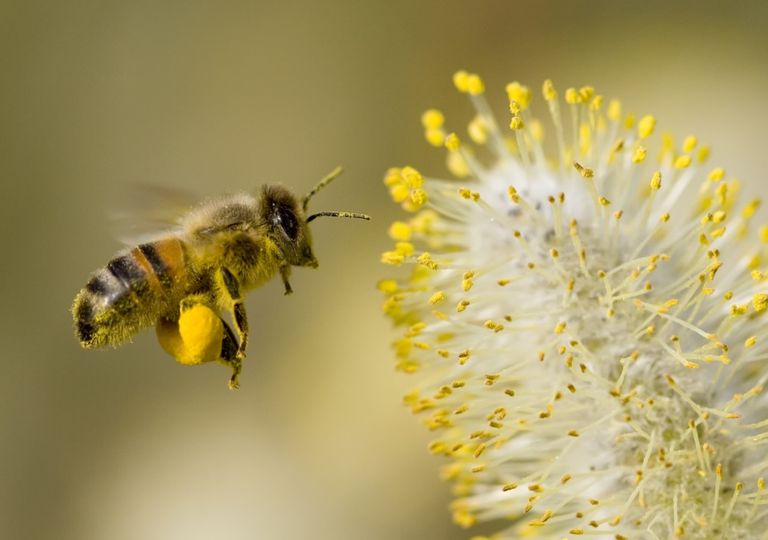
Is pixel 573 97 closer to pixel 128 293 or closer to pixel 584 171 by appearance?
pixel 584 171

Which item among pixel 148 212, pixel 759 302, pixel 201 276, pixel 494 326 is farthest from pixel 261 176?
pixel 759 302

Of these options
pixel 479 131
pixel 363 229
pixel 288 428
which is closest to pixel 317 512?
pixel 288 428

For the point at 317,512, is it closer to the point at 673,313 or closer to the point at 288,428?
the point at 288,428

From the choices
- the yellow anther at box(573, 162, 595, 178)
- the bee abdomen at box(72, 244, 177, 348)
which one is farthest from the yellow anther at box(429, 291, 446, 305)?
the bee abdomen at box(72, 244, 177, 348)

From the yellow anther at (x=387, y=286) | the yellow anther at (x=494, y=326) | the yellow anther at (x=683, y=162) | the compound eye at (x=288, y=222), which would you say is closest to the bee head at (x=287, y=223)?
the compound eye at (x=288, y=222)

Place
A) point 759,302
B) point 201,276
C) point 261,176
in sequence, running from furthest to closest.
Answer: point 261,176, point 201,276, point 759,302

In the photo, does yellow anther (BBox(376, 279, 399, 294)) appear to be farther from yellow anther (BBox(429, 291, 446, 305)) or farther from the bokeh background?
the bokeh background

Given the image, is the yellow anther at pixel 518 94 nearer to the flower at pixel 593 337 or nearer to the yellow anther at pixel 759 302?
the flower at pixel 593 337
